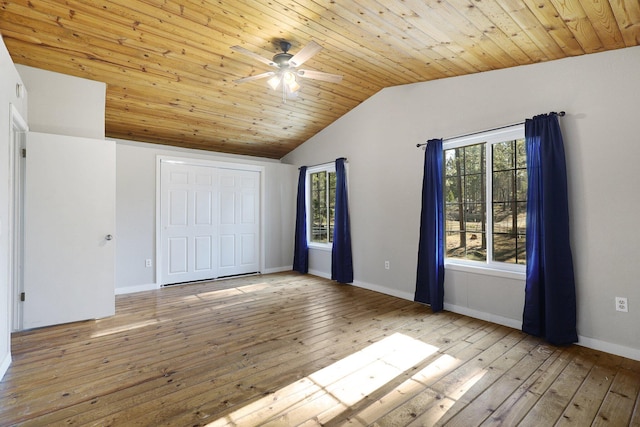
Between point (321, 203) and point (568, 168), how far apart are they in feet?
12.6

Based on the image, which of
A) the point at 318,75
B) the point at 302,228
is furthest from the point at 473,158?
the point at 302,228

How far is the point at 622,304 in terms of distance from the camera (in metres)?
2.63

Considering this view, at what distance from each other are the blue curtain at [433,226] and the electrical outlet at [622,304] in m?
1.54

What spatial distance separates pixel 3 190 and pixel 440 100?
4.35 meters

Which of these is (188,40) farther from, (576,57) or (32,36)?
(576,57)

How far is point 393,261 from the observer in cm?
448

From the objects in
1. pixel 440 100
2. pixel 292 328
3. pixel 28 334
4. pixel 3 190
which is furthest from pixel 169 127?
pixel 440 100

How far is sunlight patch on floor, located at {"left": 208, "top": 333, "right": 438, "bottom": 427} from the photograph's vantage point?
6.12 ft

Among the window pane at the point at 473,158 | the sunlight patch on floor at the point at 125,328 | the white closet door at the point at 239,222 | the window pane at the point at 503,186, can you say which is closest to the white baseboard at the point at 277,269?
the white closet door at the point at 239,222

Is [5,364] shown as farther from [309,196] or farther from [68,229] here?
[309,196]

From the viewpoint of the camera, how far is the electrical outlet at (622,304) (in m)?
2.61

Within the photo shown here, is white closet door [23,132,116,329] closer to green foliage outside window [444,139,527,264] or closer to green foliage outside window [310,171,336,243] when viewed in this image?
green foliage outside window [310,171,336,243]

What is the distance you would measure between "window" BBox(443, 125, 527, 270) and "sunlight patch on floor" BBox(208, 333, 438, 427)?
144 centimetres

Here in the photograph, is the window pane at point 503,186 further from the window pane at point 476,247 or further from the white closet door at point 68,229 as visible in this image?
the white closet door at point 68,229
